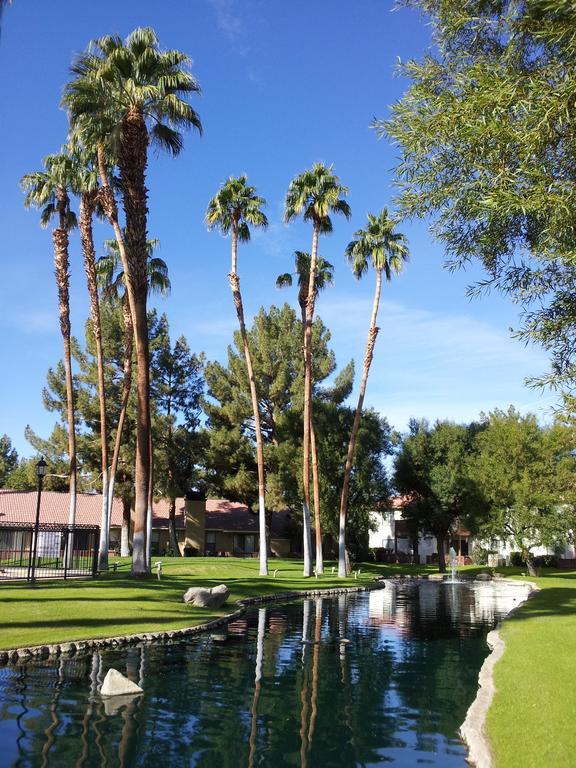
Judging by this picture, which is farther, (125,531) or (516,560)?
(516,560)

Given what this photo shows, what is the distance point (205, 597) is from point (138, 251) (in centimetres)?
1334

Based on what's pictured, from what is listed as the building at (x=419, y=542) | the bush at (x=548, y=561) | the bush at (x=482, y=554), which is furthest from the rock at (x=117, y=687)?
the bush at (x=548, y=561)

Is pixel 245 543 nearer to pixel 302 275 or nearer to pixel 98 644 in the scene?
pixel 302 275

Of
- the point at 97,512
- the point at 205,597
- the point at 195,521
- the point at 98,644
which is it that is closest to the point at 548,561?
the point at 195,521

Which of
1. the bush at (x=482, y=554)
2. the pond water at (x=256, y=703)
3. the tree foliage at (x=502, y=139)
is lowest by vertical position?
the pond water at (x=256, y=703)

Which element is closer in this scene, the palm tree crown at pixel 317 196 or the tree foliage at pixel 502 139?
the tree foliage at pixel 502 139

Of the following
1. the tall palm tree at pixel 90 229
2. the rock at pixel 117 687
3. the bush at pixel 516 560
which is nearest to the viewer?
the rock at pixel 117 687

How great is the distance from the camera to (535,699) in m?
9.88

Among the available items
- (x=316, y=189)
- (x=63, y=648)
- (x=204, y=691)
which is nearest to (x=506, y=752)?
(x=204, y=691)

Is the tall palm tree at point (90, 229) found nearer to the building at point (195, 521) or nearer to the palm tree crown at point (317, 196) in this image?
the palm tree crown at point (317, 196)

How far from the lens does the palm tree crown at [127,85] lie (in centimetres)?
2562

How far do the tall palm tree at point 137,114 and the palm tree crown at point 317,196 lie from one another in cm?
1275

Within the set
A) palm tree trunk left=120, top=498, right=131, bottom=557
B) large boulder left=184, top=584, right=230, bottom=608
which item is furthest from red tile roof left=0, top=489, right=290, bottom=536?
large boulder left=184, top=584, right=230, bottom=608

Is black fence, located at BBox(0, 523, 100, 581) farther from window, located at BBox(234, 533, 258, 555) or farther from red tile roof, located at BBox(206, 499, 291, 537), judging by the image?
window, located at BBox(234, 533, 258, 555)
